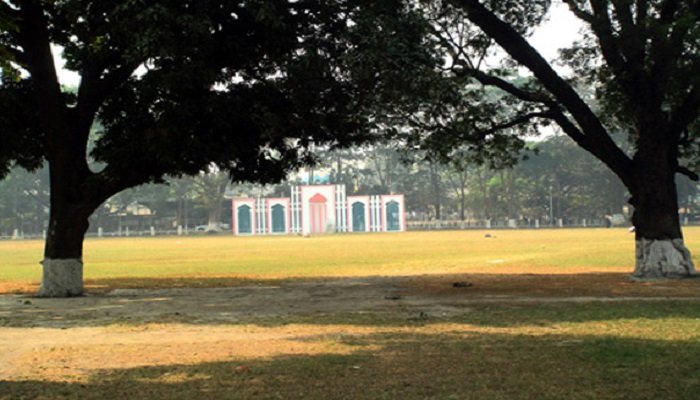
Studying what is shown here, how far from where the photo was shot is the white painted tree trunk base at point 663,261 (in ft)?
66.7

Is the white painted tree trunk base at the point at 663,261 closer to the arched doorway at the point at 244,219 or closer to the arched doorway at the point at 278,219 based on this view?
the arched doorway at the point at 244,219

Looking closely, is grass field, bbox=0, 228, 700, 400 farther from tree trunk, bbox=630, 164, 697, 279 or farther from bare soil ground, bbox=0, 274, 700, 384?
tree trunk, bbox=630, 164, 697, 279

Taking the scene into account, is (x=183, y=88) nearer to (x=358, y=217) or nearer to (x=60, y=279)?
(x=60, y=279)

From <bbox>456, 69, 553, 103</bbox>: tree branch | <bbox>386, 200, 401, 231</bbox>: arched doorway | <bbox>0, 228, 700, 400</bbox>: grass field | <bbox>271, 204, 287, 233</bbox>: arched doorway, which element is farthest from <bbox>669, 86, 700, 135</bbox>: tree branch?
<bbox>271, 204, 287, 233</bbox>: arched doorway

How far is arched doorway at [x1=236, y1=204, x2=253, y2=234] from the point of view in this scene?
106688 mm

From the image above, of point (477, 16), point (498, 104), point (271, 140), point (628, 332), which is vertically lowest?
point (628, 332)

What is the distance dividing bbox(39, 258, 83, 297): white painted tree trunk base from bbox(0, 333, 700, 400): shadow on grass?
1131cm

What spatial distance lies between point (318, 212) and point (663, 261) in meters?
87.1

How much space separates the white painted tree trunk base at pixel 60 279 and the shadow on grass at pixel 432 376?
11.3 m

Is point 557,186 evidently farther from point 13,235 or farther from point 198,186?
point 13,235

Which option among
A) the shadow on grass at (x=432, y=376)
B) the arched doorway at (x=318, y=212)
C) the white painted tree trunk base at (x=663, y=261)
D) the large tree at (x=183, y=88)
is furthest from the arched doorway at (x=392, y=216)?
the shadow on grass at (x=432, y=376)

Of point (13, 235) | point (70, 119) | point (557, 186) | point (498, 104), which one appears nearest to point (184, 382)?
point (70, 119)

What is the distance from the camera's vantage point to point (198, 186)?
108m

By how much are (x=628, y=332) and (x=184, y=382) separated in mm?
6276
